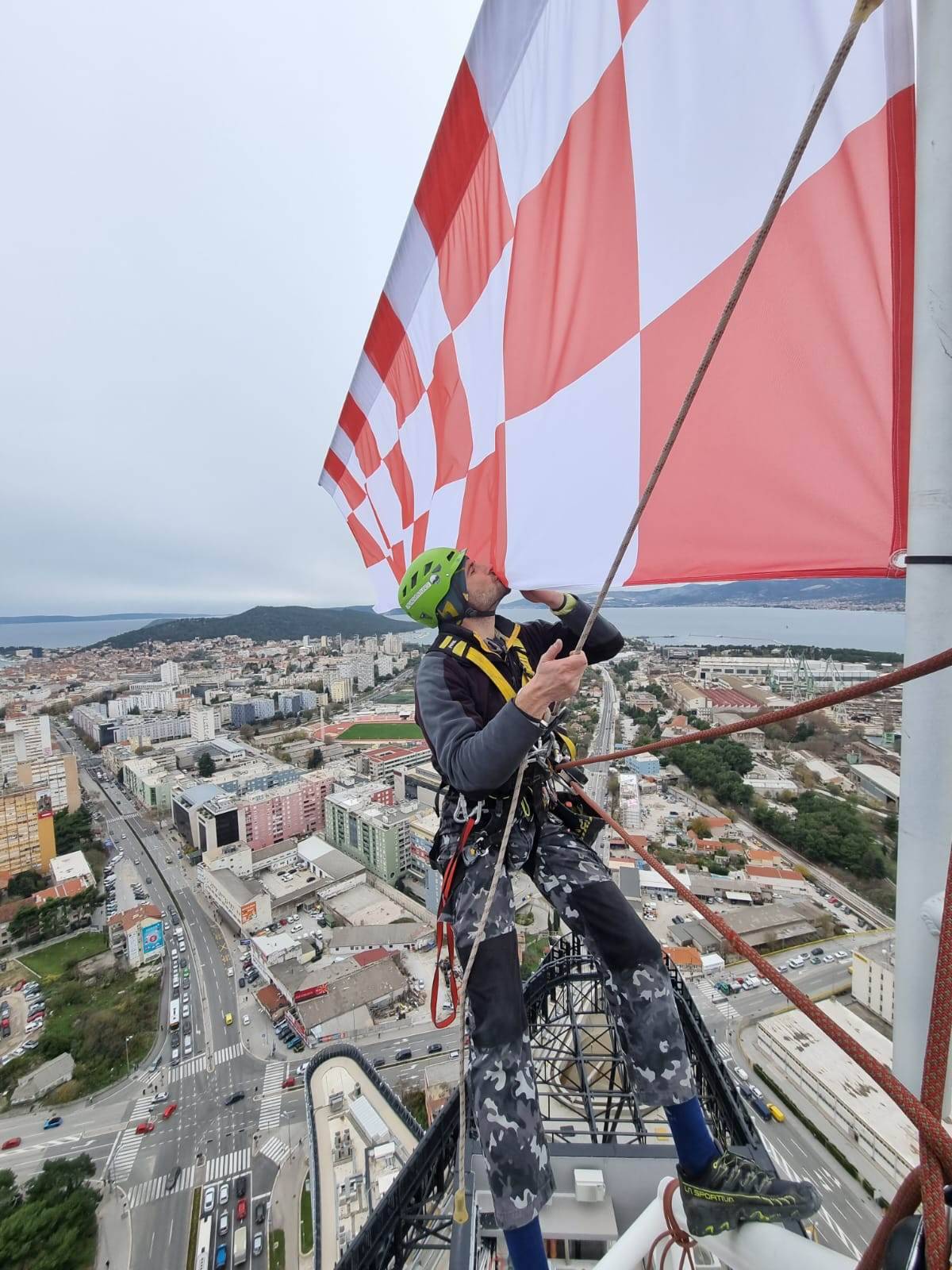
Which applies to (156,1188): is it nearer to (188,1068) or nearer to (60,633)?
(188,1068)

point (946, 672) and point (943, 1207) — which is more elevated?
point (946, 672)

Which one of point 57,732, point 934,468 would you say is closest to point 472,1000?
point 934,468

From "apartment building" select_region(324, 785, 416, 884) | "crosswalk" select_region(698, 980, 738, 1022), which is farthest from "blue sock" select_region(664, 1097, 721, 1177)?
"apartment building" select_region(324, 785, 416, 884)

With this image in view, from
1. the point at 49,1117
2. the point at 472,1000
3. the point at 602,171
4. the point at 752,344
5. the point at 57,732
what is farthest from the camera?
→ the point at 57,732

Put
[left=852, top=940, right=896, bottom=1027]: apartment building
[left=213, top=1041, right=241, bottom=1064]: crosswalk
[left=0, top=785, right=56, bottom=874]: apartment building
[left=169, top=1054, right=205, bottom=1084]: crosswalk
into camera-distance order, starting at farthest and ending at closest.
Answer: [left=0, top=785, right=56, bottom=874]: apartment building, [left=213, top=1041, right=241, bottom=1064]: crosswalk, [left=169, top=1054, right=205, bottom=1084]: crosswalk, [left=852, top=940, right=896, bottom=1027]: apartment building

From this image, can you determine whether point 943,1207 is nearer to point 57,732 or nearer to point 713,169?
point 713,169

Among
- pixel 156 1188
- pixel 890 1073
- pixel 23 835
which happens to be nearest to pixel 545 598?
pixel 890 1073

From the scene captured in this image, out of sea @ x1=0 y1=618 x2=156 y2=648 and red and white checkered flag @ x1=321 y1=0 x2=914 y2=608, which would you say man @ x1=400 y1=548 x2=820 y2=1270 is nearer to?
red and white checkered flag @ x1=321 y1=0 x2=914 y2=608

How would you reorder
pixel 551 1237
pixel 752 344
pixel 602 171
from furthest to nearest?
pixel 551 1237, pixel 602 171, pixel 752 344

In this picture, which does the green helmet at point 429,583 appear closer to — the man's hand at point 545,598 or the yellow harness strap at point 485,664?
the yellow harness strap at point 485,664
